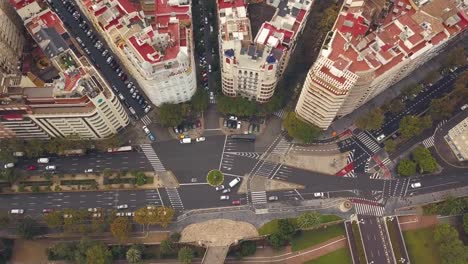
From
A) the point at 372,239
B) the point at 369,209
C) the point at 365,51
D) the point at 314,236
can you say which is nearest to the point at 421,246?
the point at 372,239

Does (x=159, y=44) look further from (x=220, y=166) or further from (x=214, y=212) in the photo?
(x=214, y=212)

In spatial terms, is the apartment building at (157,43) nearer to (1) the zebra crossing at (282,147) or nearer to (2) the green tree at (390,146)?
(1) the zebra crossing at (282,147)

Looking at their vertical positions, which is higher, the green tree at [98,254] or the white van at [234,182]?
the white van at [234,182]

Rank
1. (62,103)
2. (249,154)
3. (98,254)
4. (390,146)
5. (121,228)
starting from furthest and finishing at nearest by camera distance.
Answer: (249,154) → (390,146) → (121,228) → (98,254) → (62,103)

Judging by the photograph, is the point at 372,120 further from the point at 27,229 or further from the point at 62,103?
the point at 27,229

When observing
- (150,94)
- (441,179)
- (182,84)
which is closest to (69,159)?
(150,94)

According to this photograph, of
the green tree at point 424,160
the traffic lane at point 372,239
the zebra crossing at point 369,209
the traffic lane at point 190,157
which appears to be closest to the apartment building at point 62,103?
the traffic lane at point 190,157

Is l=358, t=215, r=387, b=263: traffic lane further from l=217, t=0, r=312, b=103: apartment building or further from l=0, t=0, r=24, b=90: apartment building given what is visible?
l=0, t=0, r=24, b=90: apartment building
